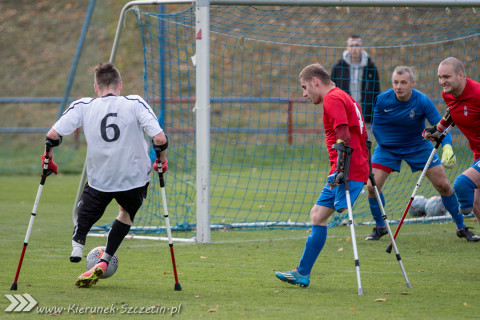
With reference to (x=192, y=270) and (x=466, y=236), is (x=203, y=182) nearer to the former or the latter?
(x=192, y=270)

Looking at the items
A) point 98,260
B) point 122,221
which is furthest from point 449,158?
point 98,260

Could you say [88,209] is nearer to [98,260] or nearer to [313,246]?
[98,260]

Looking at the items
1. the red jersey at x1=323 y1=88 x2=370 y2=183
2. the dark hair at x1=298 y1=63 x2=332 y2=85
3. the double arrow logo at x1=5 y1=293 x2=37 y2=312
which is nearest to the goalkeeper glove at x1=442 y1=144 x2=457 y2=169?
the red jersey at x1=323 y1=88 x2=370 y2=183

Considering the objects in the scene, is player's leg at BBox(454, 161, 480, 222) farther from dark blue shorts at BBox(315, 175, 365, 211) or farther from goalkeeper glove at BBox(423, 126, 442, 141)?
dark blue shorts at BBox(315, 175, 365, 211)

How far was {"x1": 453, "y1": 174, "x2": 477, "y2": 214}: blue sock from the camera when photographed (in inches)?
264

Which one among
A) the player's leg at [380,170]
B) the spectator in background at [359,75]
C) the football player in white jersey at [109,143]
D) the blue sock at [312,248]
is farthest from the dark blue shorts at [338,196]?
the spectator in background at [359,75]

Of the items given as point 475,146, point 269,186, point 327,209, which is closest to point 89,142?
point 327,209

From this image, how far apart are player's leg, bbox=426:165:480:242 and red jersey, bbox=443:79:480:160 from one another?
39.6 inches

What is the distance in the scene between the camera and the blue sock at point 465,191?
6.70 metres

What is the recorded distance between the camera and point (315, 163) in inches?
623

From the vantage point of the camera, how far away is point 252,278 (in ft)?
21.2

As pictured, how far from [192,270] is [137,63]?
60.0 feet

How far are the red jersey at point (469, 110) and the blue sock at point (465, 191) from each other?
534mm

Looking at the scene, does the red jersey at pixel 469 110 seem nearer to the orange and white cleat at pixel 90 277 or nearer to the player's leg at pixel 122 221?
the player's leg at pixel 122 221
